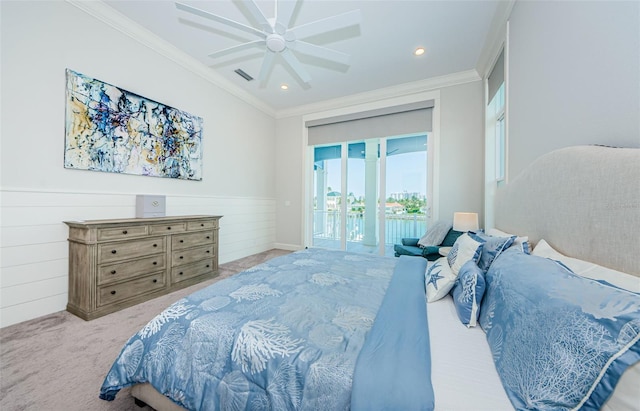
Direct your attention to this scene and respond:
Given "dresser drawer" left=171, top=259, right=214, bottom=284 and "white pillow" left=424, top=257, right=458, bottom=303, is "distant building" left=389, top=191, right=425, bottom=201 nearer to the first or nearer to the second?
"white pillow" left=424, top=257, right=458, bottom=303

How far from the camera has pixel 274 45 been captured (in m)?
1.95

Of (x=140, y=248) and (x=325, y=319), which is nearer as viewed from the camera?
(x=325, y=319)

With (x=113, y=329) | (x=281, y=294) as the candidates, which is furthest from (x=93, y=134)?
(x=281, y=294)

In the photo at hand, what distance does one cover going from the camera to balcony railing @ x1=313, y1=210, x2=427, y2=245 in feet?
13.1

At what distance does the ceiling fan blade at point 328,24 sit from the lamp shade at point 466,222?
244 cm

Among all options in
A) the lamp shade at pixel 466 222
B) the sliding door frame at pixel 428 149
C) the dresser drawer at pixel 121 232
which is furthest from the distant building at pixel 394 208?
the dresser drawer at pixel 121 232

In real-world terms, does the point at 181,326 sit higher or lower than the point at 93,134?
lower

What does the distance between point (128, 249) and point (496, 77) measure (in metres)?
4.66

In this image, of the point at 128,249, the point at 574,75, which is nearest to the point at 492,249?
the point at 574,75

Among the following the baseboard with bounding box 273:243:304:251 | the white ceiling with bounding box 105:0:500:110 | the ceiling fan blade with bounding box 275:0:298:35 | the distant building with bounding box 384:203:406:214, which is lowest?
the baseboard with bounding box 273:243:304:251

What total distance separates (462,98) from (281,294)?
13.1ft

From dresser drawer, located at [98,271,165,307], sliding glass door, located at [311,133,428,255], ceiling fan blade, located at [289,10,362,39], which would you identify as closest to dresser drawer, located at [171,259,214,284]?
dresser drawer, located at [98,271,165,307]

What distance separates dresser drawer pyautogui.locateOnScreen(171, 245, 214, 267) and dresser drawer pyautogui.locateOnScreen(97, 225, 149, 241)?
45 cm

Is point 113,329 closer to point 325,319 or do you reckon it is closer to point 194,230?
point 194,230
